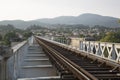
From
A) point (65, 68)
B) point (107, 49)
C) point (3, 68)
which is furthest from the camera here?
A: point (107, 49)

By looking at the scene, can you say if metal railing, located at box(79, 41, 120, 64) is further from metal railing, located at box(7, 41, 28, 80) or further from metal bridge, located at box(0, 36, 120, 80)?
metal railing, located at box(7, 41, 28, 80)

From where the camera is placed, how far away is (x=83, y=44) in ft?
83.4

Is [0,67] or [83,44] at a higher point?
[0,67]

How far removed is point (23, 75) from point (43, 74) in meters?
0.88

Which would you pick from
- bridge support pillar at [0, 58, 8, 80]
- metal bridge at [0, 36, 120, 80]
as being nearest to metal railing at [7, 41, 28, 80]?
metal bridge at [0, 36, 120, 80]

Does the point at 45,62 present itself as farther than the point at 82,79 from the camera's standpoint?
Yes

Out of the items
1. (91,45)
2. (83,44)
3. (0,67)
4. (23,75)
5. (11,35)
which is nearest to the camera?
(0,67)

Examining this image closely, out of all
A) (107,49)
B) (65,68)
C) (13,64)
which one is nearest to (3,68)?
(13,64)

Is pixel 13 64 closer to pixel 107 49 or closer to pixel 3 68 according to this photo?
pixel 3 68

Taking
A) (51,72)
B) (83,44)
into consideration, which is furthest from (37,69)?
(83,44)

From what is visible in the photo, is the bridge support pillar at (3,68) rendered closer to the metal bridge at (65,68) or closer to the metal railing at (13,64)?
the metal bridge at (65,68)

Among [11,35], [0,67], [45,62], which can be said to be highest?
[0,67]

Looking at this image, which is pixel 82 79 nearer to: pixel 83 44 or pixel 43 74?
pixel 43 74

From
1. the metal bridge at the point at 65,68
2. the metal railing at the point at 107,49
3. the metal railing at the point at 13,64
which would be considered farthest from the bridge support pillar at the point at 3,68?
the metal railing at the point at 107,49
